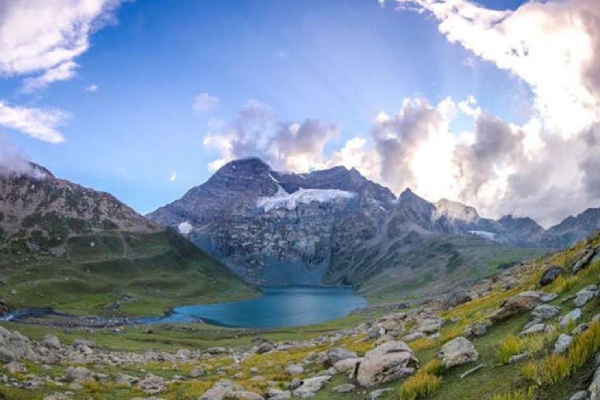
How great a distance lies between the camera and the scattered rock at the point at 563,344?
13297 mm

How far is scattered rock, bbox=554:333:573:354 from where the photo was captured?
13.3 metres

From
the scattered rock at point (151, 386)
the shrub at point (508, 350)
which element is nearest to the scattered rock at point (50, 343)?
the scattered rock at point (151, 386)

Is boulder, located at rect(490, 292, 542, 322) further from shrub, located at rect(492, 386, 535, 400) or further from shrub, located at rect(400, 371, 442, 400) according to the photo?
shrub, located at rect(492, 386, 535, 400)

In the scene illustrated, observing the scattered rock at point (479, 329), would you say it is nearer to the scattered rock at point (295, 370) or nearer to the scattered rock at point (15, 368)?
the scattered rock at point (295, 370)

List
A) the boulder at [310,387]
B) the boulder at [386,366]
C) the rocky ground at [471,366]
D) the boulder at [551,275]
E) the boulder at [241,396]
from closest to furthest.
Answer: the rocky ground at [471,366]
the boulder at [386,366]
the boulder at [310,387]
the boulder at [241,396]
the boulder at [551,275]

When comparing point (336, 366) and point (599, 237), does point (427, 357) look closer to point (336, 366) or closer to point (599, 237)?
point (336, 366)

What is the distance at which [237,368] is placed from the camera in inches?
2099

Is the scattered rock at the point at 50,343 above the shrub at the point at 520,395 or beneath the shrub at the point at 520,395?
beneath

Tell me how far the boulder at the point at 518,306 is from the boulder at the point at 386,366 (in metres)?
4.81

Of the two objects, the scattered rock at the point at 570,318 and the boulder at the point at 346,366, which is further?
the boulder at the point at 346,366

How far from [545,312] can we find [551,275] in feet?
34.7

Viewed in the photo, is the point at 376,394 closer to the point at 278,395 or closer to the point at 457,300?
the point at 278,395

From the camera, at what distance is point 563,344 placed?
13.6m

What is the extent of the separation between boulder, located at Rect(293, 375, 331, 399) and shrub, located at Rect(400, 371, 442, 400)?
8104 mm
